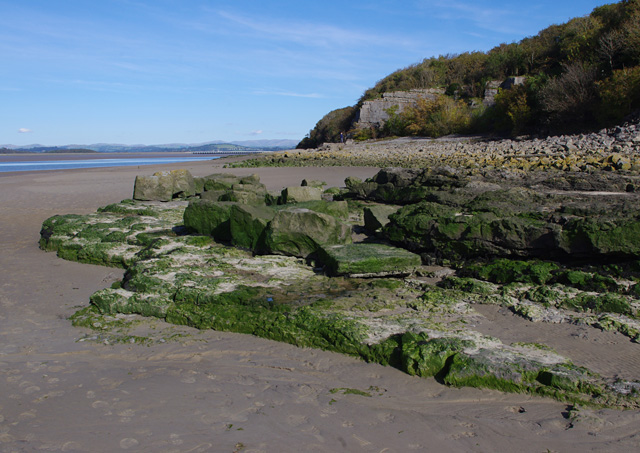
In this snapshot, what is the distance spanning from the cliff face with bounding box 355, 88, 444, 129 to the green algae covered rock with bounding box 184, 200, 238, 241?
33.3m

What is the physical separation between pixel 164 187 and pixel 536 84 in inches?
897

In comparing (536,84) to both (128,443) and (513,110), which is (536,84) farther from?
(128,443)

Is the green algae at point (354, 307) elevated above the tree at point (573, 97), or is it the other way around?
the tree at point (573, 97)

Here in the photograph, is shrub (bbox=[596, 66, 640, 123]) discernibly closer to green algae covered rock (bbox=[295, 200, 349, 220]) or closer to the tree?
the tree

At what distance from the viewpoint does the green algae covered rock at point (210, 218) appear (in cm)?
723

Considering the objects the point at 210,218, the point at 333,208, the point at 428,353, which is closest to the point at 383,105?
the point at 333,208

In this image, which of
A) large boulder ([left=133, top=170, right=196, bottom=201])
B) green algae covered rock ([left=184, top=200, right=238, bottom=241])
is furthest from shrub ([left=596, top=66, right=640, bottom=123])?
green algae covered rock ([left=184, top=200, right=238, bottom=241])

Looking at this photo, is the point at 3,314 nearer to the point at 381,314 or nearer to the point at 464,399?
the point at 381,314

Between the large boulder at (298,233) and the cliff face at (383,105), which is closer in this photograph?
the large boulder at (298,233)

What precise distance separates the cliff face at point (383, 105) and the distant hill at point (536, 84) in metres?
0.77

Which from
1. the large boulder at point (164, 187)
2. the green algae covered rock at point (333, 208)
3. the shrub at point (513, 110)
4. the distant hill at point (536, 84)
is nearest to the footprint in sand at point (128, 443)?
the green algae covered rock at point (333, 208)

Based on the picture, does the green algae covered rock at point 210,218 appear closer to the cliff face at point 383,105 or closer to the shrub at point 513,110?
the shrub at point 513,110

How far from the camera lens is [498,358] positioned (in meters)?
3.40

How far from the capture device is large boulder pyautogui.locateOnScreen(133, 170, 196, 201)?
11820 millimetres
